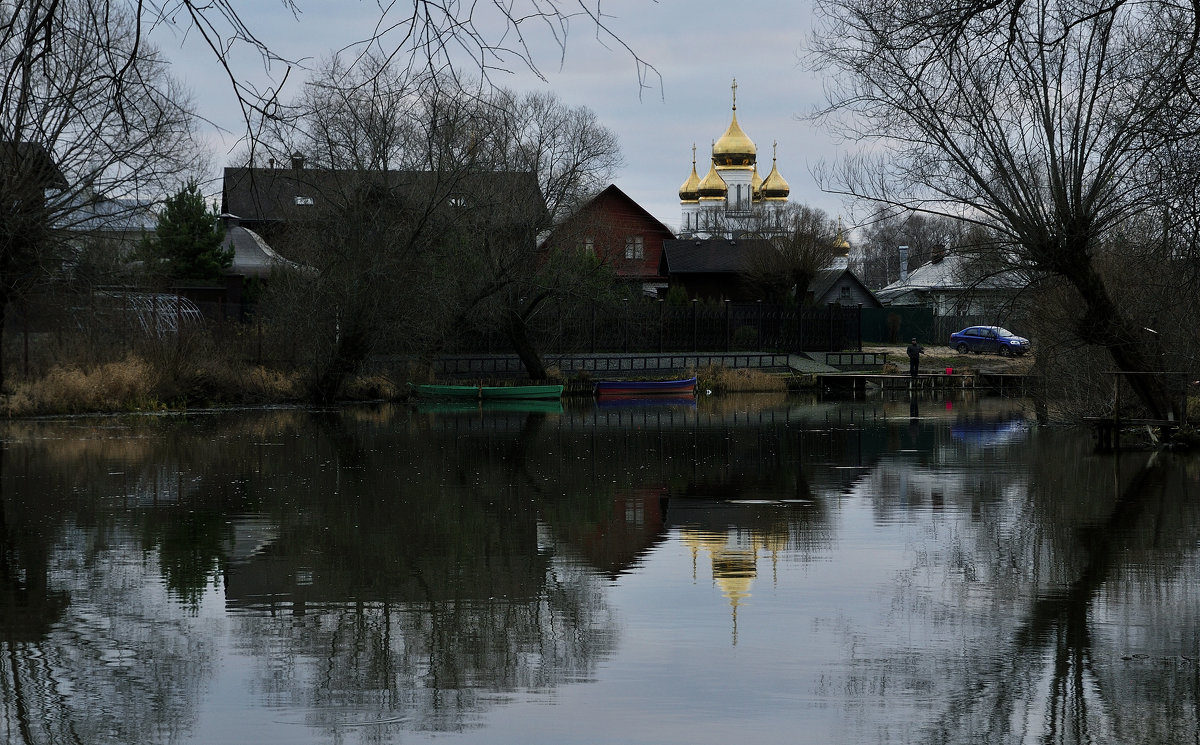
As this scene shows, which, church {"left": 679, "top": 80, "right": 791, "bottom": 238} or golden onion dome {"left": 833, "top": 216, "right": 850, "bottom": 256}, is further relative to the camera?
church {"left": 679, "top": 80, "right": 791, "bottom": 238}

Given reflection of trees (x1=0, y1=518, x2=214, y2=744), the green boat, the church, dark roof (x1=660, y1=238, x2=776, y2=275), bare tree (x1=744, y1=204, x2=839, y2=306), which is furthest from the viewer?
the church

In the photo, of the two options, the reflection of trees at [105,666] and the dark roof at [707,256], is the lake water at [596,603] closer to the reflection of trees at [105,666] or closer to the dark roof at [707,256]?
the reflection of trees at [105,666]

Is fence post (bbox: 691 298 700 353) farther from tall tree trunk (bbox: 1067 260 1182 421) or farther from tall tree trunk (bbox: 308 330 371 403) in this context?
tall tree trunk (bbox: 1067 260 1182 421)

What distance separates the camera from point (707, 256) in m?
74.4

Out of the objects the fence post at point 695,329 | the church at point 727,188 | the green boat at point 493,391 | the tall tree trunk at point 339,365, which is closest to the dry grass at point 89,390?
the tall tree trunk at point 339,365

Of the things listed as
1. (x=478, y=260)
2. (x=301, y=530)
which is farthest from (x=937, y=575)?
(x=478, y=260)

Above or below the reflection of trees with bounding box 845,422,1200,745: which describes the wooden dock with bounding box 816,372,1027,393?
above

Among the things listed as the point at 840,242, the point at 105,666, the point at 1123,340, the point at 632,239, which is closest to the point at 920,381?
the point at 840,242

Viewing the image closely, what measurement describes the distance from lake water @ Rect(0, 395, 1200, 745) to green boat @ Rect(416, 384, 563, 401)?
71.8 feet

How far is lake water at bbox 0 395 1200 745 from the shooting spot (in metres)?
6.89

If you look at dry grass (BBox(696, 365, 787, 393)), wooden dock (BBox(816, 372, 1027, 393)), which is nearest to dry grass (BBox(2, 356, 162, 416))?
dry grass (BBox(696, 365, 787, 393))

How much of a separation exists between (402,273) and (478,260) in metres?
6.60

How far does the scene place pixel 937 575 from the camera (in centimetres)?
1086

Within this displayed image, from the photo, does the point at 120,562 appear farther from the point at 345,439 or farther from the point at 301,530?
the point at 345,439
